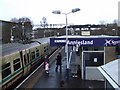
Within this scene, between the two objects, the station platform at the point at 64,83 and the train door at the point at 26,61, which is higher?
the train door at the point at 26,61

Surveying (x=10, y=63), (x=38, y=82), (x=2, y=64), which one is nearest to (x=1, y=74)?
(x=2, y=64)

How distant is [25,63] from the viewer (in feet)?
65.8

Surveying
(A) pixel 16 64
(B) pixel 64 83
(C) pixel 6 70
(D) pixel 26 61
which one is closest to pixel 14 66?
(A) pixel 16 64

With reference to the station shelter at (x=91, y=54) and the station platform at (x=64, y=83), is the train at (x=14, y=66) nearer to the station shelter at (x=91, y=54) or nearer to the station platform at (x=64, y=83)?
the station platform at (x=64, y=83)

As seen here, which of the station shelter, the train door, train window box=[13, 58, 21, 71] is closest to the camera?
train window box=[13, 58, 21, 71]

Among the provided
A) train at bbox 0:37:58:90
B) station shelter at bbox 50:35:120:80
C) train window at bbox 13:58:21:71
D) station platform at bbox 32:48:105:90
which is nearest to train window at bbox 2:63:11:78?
train at bbox 0:37:58:90

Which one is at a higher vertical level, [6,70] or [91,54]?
[91,54]

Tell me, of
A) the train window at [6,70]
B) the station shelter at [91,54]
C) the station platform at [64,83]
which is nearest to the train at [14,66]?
the train window at [6,70]

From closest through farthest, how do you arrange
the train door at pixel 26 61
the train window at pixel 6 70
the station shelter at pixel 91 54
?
the train window at pixel 6 70, the station shelter at pixel 91 54, the train door at pixel 26 61

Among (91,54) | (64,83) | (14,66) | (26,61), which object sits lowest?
(64,83)

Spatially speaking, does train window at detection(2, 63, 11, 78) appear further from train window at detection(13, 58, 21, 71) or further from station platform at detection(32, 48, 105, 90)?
station platform at detection(32, 48, 105, 90)

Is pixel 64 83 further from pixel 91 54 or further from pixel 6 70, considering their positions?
pixel 6 70

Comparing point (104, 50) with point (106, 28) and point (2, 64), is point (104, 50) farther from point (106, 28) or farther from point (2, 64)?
point (106, 28)

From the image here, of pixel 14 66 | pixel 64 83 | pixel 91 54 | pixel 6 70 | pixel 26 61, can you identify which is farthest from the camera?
pixel 26 61
